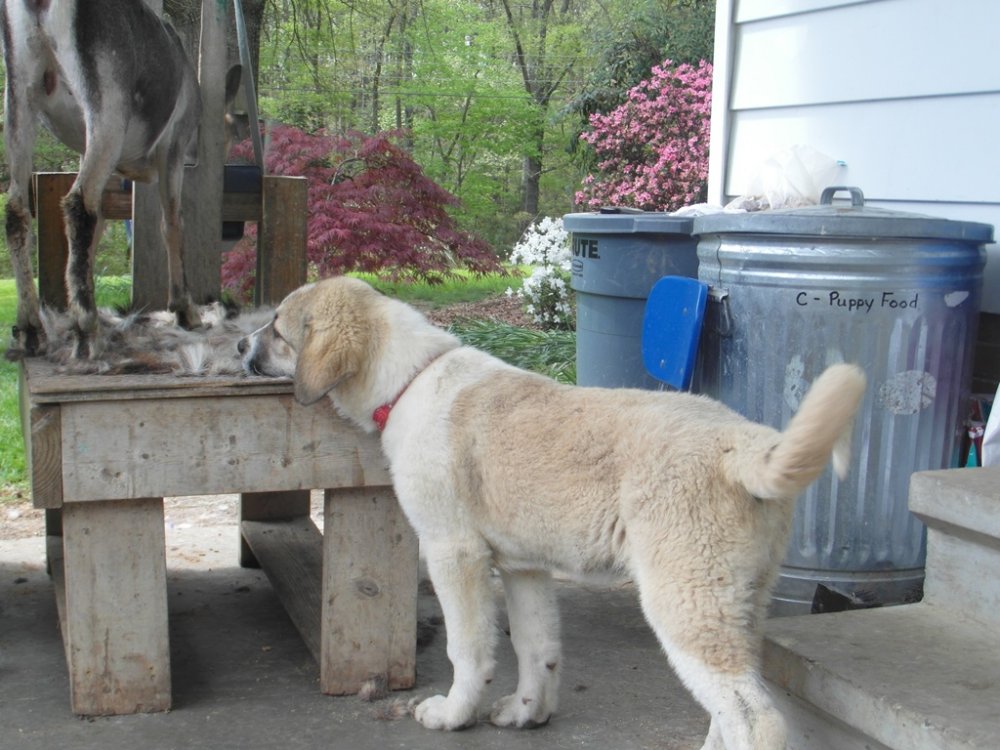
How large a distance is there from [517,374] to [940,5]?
2702mm

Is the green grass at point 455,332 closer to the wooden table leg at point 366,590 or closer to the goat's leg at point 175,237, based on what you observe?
the goat's leg at point 175,237

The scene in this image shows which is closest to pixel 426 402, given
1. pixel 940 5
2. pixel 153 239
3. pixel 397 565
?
pixel 397 565

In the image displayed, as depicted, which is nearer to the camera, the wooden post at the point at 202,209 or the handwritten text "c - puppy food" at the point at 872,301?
the handwritten text "c - puppy food" at the point at 872,301

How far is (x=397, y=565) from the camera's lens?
3674 millimetres

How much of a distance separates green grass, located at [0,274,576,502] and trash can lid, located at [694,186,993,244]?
278cm

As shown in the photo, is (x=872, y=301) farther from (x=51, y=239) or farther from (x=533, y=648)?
(x=51, y=239)

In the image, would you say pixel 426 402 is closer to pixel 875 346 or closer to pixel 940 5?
pixel 875 346

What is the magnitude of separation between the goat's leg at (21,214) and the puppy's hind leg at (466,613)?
5.79 feet

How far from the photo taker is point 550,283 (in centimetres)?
1038

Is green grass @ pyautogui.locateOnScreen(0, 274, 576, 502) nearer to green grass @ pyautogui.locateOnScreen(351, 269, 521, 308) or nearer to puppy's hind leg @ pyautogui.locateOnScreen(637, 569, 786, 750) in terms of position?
green grass @ pyautogui.locateOnScreen(351, 269, 521, 308)

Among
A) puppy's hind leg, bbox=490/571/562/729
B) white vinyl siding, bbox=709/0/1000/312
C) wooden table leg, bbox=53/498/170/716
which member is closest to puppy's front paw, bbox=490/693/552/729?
puppy's hind leg, bbox=490/571/562/729

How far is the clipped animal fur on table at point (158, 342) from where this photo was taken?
3545mm

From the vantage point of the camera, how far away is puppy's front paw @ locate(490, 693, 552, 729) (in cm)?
341

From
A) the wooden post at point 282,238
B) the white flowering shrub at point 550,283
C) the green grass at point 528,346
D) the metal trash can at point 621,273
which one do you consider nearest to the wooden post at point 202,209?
the wooden post at point 282,238
